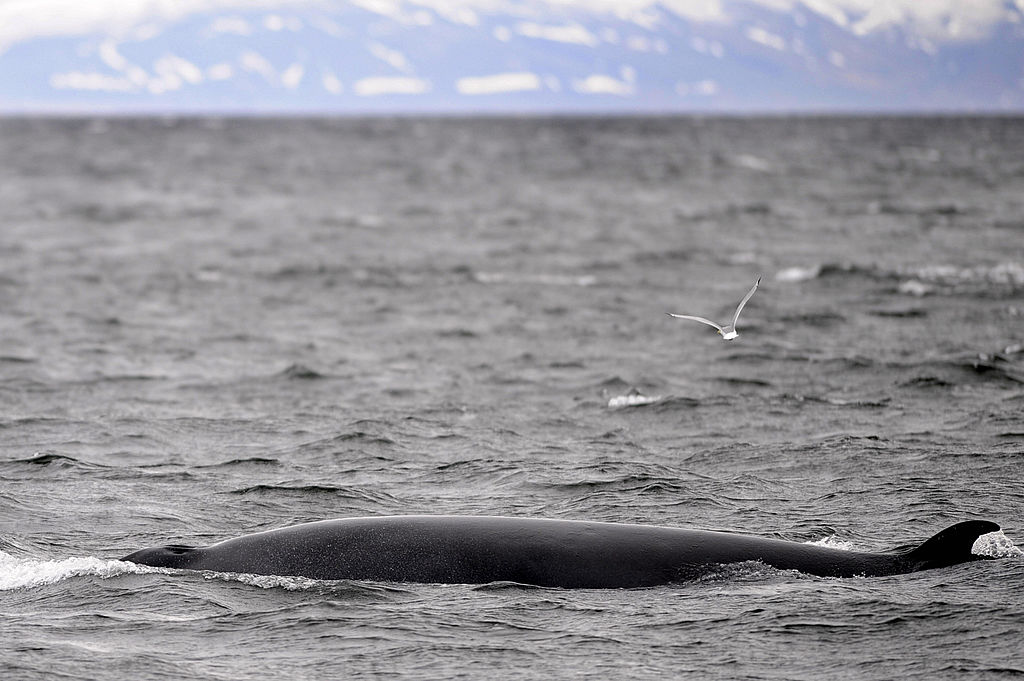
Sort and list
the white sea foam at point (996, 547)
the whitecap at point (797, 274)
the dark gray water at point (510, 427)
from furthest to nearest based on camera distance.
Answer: the whitecap at point (797, 274) < the white sea foam at point (996, 547) < the dark gray water at point (510, 427)

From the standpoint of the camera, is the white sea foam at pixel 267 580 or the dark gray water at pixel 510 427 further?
the white sea foam at pixel 267 580

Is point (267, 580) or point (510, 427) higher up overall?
point (267, 580)

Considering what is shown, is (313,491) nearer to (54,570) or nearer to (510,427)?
(54,570)

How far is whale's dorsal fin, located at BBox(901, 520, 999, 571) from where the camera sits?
9.50 m

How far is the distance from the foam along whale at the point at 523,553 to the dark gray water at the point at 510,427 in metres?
0.16

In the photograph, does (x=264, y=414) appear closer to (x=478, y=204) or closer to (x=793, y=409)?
(x=793, y=409)

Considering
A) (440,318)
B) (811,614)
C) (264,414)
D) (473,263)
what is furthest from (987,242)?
(811,614)

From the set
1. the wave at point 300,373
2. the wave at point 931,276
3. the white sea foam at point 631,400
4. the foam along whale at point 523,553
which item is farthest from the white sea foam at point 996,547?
the wave at point 931,276

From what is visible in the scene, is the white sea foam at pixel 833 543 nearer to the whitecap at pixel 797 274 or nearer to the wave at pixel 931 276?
the wave at pixel 931 276

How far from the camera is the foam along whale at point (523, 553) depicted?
920 centimetres

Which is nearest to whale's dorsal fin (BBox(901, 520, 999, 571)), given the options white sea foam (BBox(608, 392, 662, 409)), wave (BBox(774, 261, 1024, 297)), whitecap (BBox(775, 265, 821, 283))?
white sea foam (BBox(608, 392, 662, 409))

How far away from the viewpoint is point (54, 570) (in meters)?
9.95

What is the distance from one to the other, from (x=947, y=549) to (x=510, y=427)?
6.75 meters

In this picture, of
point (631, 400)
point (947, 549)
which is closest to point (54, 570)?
point (947, 549)
